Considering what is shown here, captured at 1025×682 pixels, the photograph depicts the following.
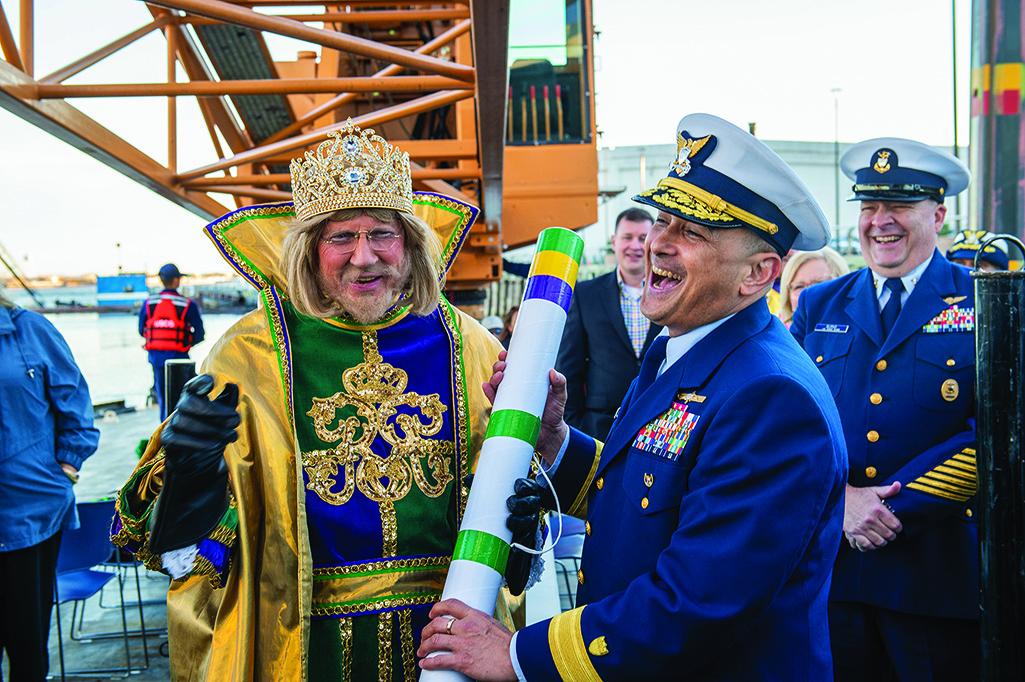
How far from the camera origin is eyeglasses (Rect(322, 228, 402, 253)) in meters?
2.13

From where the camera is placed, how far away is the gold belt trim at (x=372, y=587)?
1920mm

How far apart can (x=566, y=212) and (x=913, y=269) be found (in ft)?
18.0

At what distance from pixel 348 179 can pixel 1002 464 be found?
2.06 metres

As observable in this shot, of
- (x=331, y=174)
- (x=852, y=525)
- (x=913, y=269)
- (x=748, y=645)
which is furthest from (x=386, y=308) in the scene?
(x=913, y=269)

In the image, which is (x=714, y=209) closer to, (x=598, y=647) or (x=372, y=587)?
(x=598, y=647)

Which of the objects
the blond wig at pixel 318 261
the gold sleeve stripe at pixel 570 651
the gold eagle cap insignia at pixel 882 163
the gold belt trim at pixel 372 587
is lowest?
the gold belt trim at pixel 372 587

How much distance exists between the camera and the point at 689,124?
5.58ft

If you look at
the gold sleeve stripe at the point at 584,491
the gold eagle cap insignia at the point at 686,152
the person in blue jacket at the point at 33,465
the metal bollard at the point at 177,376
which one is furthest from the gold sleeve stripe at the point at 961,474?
the person in blue jacket at the point at 33,465

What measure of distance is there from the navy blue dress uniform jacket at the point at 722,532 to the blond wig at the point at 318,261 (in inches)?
36.3

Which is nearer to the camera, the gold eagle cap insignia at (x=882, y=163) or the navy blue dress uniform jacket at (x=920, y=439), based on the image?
the navy blue dress uniform jacket at (x=920, y=439)

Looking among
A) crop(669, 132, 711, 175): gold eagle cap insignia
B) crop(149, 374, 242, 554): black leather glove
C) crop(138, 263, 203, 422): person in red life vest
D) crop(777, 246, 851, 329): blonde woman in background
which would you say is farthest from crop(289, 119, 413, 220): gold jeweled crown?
crop(138, 263, 203, 422): person in red life vest

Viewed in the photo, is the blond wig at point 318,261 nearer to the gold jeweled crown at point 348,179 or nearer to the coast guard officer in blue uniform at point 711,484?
the gold jeweled crown at point 348,179

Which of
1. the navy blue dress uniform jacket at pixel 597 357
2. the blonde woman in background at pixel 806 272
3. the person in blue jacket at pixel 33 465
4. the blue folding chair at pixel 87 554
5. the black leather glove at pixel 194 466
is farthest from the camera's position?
the blonde woman in background at pixel 806 272

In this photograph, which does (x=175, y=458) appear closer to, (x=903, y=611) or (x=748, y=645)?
(x=748, y=645)
